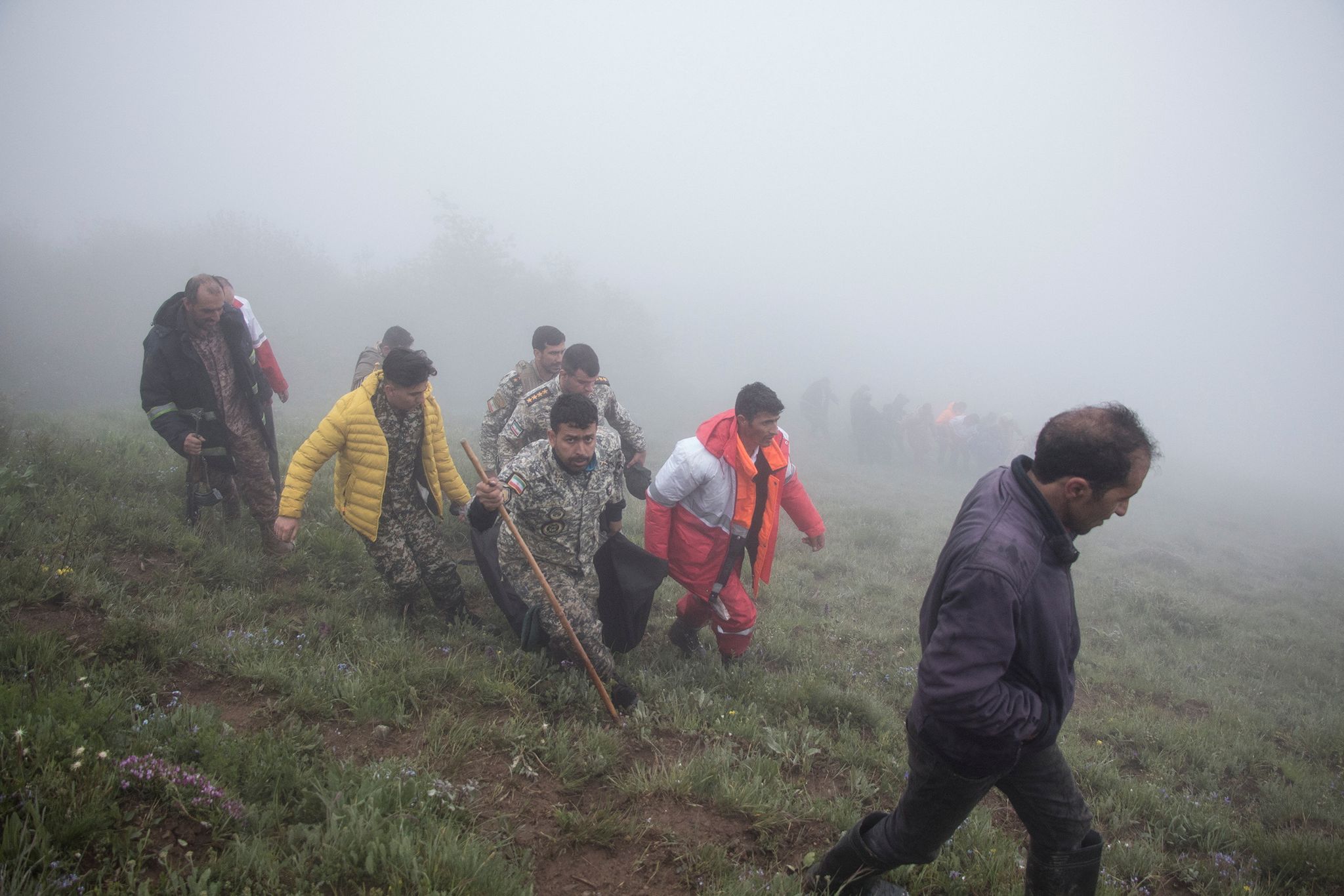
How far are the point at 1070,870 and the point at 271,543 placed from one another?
5.91 metres

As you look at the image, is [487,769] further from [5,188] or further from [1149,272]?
[1149,272]

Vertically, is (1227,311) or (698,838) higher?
(1227,311)

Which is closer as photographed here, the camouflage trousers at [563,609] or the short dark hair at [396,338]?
the camouflage trousers at [563,609]

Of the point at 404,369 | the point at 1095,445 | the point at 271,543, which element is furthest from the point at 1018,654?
the point at 271,543

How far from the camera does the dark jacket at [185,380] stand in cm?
464

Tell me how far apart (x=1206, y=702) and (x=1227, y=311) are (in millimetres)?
115877

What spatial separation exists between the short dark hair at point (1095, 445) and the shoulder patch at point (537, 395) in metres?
4.19

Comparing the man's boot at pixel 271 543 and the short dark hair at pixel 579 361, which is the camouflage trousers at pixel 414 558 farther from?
the short dark hair at pixel 579 361

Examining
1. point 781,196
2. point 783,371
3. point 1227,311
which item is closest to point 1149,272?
point 1227,311

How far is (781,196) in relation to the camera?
129 meters

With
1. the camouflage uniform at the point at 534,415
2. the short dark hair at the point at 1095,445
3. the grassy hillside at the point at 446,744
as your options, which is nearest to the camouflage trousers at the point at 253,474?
the grassy hillside at the point at 446,744

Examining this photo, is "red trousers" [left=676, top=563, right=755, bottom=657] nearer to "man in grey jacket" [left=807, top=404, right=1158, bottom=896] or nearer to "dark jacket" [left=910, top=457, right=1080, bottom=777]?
"man in grey jacket" [left=807, top=404, right=1158, bottom=896]

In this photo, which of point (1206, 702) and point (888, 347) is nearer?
point (1206, 702)

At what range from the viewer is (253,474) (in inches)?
211
